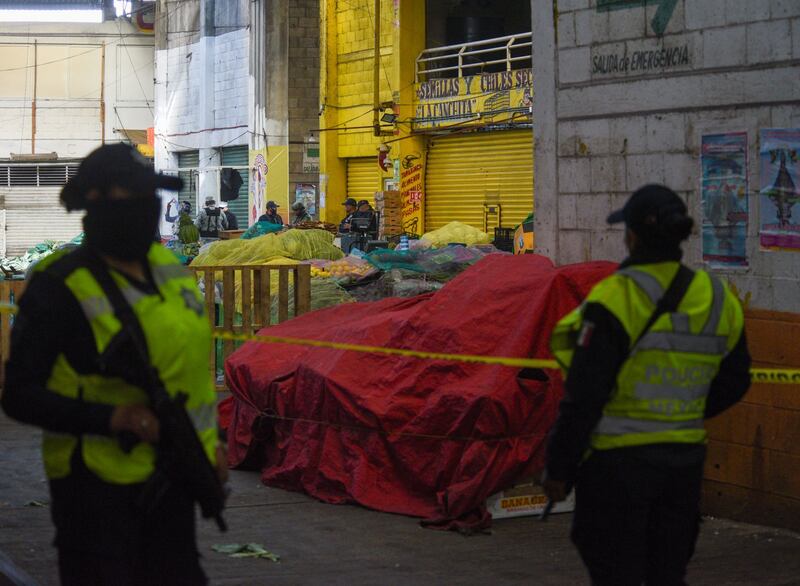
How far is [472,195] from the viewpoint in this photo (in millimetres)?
28625

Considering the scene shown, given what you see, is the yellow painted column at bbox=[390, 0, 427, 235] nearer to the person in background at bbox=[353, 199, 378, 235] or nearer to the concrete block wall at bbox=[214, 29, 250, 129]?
the person in background at bbox=[353, 199, 378, 235]

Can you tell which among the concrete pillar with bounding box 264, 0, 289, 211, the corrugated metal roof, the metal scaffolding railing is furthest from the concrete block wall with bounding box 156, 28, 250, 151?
the metal scaffolding railing

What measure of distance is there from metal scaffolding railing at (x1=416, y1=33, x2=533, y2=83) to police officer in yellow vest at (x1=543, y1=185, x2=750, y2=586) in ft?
79.5

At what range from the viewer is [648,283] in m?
4.33

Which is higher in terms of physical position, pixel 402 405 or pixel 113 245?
pixel 113 245

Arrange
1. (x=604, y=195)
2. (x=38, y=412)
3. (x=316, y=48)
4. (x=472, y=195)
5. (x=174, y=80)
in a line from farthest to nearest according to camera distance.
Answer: (x=174, y=80)
(x=316, y=48)
(x=472, y=195)
(x=604, y=195)
(x=38, y=412)

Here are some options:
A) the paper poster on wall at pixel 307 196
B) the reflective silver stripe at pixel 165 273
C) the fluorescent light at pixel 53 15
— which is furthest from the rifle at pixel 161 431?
the fluorescent light at pixel 53 15

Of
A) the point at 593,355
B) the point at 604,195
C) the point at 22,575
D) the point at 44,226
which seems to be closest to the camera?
the point at 593,355

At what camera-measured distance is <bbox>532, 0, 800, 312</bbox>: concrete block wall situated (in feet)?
25.9

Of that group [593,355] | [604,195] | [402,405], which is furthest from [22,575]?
[604,195]

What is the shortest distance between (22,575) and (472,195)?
22611mm

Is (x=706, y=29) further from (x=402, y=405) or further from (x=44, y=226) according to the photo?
(x=44, y=226)

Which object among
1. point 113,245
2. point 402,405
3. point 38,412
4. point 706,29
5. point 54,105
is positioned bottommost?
point 402,405

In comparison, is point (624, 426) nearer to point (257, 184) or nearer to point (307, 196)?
point (307, 196)
